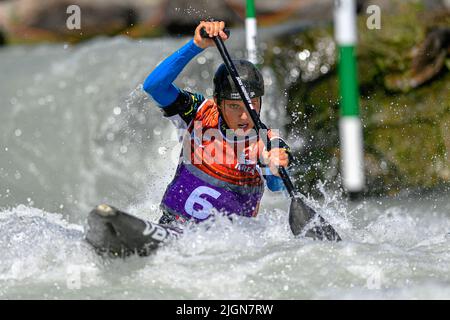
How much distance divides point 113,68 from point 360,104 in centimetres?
285

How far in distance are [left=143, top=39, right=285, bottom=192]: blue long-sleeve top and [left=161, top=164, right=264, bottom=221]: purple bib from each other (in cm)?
23

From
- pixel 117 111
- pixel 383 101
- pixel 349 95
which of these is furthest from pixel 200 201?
pixel 117 111

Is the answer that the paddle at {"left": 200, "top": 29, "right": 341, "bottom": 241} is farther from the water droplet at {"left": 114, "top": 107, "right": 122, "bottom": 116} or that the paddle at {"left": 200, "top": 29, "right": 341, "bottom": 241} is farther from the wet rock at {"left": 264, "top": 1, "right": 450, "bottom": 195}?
the water droplet at {"left": 114, "top": 107, "right": 122, "bottom": 116}

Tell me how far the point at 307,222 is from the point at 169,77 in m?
1.09

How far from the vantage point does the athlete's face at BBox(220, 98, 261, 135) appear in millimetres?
4184

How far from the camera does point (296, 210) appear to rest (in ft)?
13.4

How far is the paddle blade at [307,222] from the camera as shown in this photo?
4.09 m

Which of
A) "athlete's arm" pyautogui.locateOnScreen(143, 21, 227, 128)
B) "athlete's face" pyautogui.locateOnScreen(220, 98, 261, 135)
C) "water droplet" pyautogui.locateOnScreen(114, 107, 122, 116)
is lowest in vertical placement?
"water droplet" pyautogui.locateOnScreen(114, 107, 122, 116)

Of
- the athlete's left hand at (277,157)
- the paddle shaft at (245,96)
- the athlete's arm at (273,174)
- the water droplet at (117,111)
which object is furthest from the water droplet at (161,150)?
the athlete's left hand at (277,157)

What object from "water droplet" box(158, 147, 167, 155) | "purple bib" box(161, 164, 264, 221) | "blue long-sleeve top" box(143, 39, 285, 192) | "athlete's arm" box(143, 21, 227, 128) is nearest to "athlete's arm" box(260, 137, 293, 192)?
"blue long-sleeve top" box(143, 39, 285, 192)

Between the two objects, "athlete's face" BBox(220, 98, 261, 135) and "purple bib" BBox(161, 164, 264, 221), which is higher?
"athlete's face" BBox(220, 98, 261, 135)

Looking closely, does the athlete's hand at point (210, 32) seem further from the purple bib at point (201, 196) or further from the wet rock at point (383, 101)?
the wet rock at point (383, 101)

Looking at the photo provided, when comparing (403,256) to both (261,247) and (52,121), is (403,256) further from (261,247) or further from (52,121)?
(52,121)

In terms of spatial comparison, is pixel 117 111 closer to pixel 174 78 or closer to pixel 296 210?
pixel 174 78
